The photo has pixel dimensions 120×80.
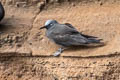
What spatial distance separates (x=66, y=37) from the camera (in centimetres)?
411

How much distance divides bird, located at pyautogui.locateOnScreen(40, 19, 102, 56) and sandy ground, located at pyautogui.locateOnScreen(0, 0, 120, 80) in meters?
0.10

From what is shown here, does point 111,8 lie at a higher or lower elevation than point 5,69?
A: higher

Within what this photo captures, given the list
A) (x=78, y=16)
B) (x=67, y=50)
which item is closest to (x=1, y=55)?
(x=67, y=50)

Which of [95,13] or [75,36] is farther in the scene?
[95,13]

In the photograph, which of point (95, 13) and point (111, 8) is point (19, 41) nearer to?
point (95, 13)

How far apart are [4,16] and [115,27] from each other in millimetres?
1911

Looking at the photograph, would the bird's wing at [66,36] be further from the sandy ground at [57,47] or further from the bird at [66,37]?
the sandy ground at [57,47]

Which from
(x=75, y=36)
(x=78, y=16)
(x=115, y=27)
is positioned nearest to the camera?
(x=75, y=36)

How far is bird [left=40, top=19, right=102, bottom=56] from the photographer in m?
4.07

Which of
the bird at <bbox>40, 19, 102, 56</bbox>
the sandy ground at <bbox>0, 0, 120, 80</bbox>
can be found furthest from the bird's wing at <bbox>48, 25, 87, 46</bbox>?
the sandy ground at <bbox>0, 0, 120, 80</bbox>

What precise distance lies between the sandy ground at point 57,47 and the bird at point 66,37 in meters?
0.10

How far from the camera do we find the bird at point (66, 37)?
4070 millimetres

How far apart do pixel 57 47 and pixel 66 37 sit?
246 mm

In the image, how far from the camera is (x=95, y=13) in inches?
193
